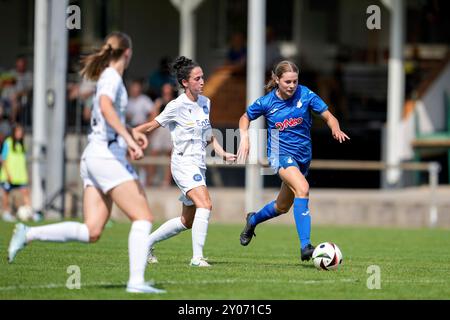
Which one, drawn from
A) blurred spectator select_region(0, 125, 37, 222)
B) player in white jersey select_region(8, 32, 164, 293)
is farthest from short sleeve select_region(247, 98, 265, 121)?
blurred spectator select_region(0, 125, 37, 222)

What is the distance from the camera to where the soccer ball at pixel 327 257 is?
11.2 metres

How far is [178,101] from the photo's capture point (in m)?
11.9

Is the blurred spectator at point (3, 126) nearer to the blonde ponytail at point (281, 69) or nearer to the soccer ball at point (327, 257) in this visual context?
the blonde ponytail at point (281, 69)

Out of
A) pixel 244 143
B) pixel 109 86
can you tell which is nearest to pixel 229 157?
pixel 244 143

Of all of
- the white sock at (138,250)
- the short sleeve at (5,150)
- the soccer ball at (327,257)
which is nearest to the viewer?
the white sock at (138,250)

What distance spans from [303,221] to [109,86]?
3410 millimetres

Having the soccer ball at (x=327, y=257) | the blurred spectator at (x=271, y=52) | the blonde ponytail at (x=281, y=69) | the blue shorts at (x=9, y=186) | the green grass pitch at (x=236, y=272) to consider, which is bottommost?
the green grass pitch at (x=236, y=272)

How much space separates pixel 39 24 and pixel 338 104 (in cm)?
717

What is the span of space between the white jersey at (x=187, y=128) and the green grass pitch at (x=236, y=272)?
1.10m

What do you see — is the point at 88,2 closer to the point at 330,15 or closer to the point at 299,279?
the point at 330,15

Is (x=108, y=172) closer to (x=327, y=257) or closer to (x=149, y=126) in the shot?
(x=149, y=126)

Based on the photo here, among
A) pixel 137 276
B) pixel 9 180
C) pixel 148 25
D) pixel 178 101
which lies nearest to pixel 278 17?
pixel 148 25

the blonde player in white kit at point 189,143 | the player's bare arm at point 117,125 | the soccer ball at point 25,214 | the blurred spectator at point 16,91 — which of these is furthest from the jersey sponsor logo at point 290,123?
the blurred spectator at point 16,91

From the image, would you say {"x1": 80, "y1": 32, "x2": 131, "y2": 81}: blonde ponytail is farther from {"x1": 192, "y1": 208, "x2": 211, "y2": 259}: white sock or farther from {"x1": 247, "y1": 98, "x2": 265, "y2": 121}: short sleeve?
{"x1": 247, "y1": 98, "x2": 265, "y2": 121}: short sleeve
